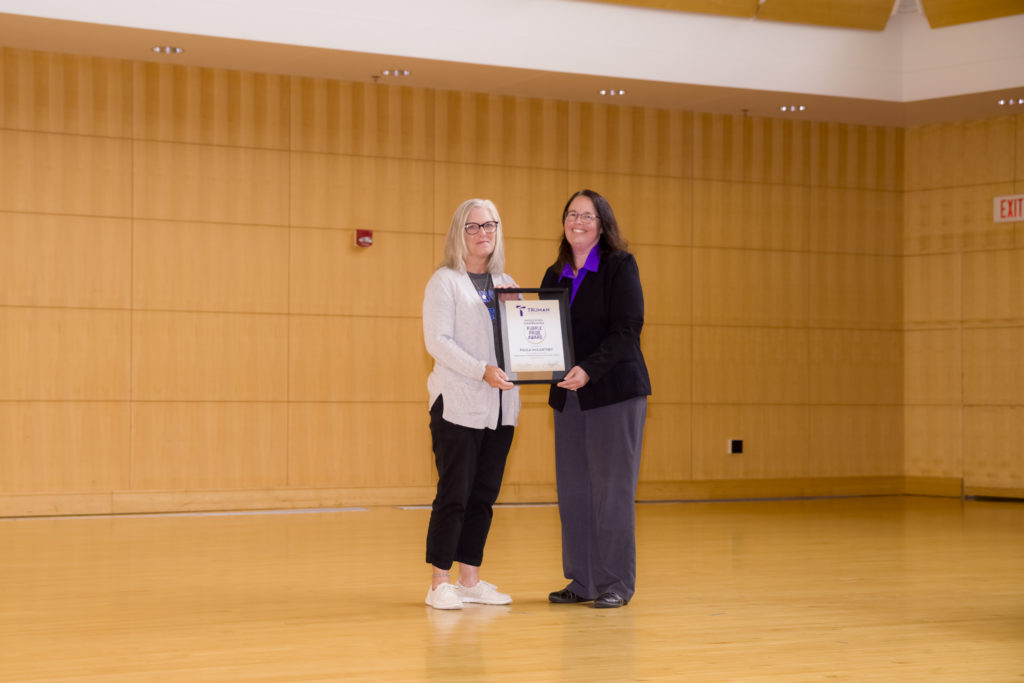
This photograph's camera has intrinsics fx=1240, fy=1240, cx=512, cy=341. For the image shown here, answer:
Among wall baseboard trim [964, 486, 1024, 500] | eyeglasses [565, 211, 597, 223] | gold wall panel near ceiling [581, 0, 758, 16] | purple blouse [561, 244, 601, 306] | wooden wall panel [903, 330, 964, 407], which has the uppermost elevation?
gold wall panel near ceiling [581, 0, 758, 16]

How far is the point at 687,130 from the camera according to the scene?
980cm

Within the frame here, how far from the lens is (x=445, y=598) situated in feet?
14.7

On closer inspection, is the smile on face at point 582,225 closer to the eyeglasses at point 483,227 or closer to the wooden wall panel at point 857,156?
the eyeglasses at point 483,227

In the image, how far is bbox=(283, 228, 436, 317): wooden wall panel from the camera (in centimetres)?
868

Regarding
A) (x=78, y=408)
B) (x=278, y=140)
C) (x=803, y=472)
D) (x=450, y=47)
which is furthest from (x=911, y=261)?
(x=78, y=408)

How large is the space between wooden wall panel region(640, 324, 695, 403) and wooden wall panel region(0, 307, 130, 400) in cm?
388

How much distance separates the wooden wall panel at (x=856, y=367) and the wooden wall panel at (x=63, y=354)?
5391mm

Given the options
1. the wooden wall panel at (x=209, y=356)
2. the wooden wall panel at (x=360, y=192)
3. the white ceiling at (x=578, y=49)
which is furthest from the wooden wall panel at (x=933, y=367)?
the wooden wall panel at (x=209, y=356)

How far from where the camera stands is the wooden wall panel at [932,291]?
10.1m

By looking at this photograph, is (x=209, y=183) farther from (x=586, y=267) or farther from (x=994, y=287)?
(x=994, y=287)

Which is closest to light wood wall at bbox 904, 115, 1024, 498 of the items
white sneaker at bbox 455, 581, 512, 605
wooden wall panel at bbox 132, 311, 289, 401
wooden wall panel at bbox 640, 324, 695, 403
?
wooden wall panel at bbox 640, 324, 695, 403

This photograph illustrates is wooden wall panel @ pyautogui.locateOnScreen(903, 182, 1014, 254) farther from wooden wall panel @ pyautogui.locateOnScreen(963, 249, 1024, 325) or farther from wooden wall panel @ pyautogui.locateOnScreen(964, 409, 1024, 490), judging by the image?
wooden wall panel @ pyautogui.locateOnScreen(964, 409, 1024, 490)

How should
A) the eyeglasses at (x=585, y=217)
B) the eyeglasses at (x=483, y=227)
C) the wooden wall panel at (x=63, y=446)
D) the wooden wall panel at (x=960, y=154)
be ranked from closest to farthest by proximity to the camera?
1. the eyeglasses at (x=483, y=227)
2. the eyeglasses at (x=585, y=217)
3. the wooden wall panel at (x=63, y=446)
4. the wooden wall panel at (x=960, y=154)

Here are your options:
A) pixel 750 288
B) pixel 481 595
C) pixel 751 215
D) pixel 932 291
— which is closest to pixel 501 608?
pixel 481 595
